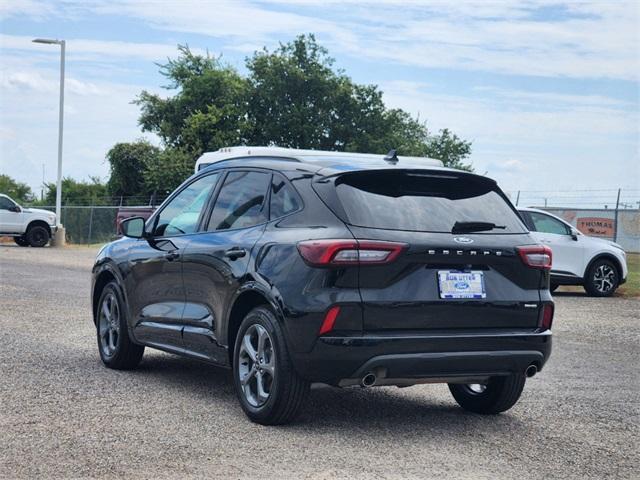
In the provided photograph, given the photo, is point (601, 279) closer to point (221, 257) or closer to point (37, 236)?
point (221, 257)

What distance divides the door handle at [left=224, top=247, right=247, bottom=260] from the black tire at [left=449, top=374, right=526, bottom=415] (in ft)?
6.07

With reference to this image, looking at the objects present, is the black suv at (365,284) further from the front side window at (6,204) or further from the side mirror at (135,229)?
the front side window at (6,204)

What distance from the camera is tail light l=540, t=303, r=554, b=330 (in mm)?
7152

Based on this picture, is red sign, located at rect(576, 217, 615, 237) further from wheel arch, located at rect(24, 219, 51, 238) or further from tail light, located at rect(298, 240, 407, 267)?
tail light, located at rect(298, 240, 407, 267)

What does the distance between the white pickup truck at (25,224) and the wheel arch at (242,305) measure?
3202 cm

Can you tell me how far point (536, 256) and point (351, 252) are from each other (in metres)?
1.38

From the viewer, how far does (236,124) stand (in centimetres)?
6838

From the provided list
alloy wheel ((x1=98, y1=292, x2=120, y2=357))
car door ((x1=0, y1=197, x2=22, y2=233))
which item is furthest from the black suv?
car door ((x1=0, y1=197, x2=22, y2=233))

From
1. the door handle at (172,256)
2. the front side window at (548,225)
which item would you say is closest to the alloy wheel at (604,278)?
the front side window at (548,225)

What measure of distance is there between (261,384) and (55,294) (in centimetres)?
1088

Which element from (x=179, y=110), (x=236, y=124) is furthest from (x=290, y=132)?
(x=179, y=110)

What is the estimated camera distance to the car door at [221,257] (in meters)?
7.34

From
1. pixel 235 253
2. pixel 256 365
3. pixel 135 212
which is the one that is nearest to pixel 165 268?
pixel 235 253

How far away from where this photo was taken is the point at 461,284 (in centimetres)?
679
